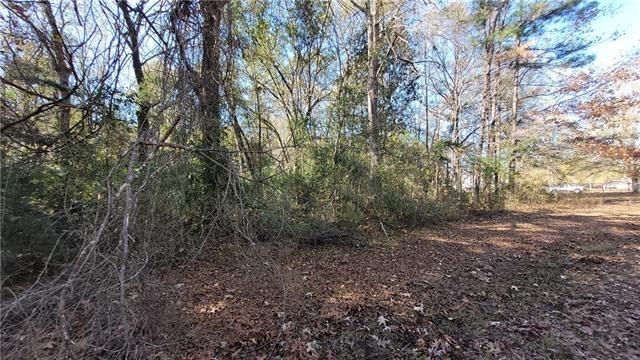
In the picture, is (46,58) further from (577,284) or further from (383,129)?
(577,284)

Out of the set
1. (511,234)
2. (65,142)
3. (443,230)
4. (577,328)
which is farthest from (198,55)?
(511,234)

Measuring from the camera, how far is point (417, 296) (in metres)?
4.04

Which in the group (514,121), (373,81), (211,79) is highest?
(514,121)

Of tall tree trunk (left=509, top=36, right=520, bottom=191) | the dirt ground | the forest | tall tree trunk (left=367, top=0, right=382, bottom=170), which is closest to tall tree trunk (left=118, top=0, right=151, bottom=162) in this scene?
the forest

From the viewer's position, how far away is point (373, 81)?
8461mm

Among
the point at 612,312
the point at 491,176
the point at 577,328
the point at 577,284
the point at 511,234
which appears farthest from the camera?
the point at 491,176

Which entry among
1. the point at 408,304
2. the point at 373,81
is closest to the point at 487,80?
the point at 373,81

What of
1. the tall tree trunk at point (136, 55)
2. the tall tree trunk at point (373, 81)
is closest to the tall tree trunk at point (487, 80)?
the tall tree trunk at point (373, 81)

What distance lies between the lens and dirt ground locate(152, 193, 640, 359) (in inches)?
119

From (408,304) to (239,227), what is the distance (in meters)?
2.11

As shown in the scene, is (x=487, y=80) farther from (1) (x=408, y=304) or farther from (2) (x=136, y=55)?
(2) (x=136, y=55)

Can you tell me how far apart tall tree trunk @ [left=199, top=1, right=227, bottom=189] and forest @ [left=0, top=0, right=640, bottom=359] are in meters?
0.03

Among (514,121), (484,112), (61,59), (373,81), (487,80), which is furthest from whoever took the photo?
(484,112)

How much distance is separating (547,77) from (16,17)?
52.7 ft
